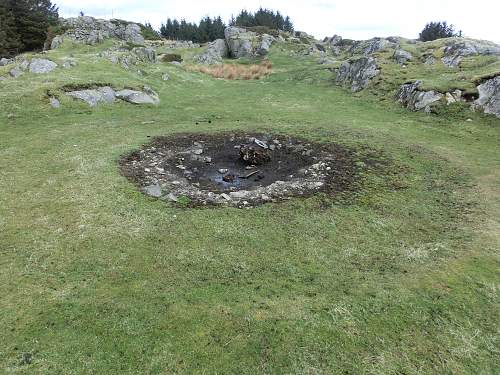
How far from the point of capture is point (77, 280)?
35.6 ft

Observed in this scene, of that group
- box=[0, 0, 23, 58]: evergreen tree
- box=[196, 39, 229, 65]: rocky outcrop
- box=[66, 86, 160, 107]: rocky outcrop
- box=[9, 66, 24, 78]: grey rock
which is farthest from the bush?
box=[9, 66, 24, 78]: grey rock

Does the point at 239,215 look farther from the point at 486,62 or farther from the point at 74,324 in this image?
the point at 486,62

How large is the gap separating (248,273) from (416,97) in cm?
2812

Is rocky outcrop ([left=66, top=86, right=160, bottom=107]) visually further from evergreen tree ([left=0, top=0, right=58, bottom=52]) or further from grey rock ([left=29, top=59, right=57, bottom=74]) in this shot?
evergreen tree ([left=0, top=0, right=58, bottom=52])

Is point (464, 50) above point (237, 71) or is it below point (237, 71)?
above

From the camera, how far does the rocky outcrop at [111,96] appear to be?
3178 cm

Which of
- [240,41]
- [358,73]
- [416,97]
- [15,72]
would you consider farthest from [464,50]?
[15,72]

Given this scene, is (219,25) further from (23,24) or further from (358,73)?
(358,73)

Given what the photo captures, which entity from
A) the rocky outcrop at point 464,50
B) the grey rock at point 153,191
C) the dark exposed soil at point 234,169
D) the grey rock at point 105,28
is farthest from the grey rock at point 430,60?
the grey rock at point 105,28

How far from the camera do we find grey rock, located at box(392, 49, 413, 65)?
138 ft

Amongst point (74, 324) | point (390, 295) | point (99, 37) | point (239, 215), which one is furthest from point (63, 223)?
point (99, 37)

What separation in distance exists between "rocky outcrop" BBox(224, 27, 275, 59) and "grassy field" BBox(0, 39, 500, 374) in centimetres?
5419

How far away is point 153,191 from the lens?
1653 cm

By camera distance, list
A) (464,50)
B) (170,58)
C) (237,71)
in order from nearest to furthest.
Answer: (464,50) < (237,71) < (170,58)
